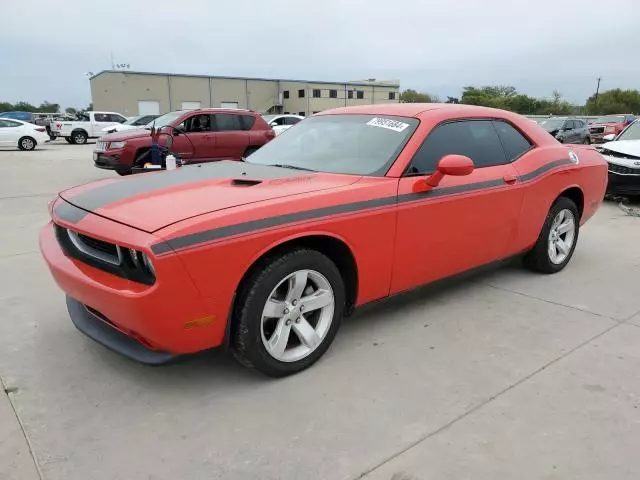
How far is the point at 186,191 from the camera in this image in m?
2.99

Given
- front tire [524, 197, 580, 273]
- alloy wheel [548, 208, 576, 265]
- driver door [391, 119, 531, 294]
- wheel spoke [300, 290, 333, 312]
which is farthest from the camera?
alloy wheel [548, 208, 576, 265]

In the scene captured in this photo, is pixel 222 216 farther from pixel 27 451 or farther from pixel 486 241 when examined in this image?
pixel 486 241

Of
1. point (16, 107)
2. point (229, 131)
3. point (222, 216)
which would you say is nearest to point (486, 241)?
point (222, 216)

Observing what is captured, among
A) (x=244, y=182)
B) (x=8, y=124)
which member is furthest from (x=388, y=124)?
(x=8, y=124)

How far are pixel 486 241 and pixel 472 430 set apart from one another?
181 cm

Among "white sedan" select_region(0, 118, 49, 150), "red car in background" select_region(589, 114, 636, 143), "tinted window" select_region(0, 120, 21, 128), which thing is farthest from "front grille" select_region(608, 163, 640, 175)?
"tinted window" select_region(0, 120, 21, 128)

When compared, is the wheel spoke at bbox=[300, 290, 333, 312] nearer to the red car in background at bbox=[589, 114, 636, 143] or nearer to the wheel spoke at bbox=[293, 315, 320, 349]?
the wheel spoke at bbox=[293, 315, 320, 349]

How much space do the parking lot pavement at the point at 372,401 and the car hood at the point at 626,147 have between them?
530cm

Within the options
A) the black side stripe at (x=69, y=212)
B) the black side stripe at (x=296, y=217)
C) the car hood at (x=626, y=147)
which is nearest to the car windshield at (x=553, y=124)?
the car hood at (x=626, y=147)

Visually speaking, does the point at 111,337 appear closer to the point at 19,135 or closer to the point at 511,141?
the point at 511,141

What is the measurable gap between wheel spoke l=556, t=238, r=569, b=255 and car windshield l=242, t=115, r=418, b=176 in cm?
214

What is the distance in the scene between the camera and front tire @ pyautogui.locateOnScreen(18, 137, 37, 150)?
2103cm

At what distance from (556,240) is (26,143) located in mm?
21733

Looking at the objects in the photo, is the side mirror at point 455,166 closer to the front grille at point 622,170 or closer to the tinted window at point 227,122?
the front grille at point 622,170
